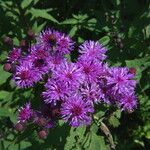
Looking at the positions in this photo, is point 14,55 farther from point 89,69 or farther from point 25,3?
point 25,3

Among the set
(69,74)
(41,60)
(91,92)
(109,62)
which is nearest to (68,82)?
(69,74)

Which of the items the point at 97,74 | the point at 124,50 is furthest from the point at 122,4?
the point at 97,74

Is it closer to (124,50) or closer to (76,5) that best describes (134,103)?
(124,50)

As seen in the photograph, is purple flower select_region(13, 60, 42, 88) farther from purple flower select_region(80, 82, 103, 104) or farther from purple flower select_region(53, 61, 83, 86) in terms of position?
purple flower select_region(80, 82, 103, 104)

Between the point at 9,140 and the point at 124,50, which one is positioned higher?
the point at 124,50

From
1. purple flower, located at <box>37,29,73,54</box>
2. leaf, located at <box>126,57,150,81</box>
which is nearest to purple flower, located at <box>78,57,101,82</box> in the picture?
→ purple flower, located at <box>37,29,73,54</box>

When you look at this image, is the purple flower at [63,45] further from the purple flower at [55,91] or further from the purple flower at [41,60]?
the purple flower at [55,91]
